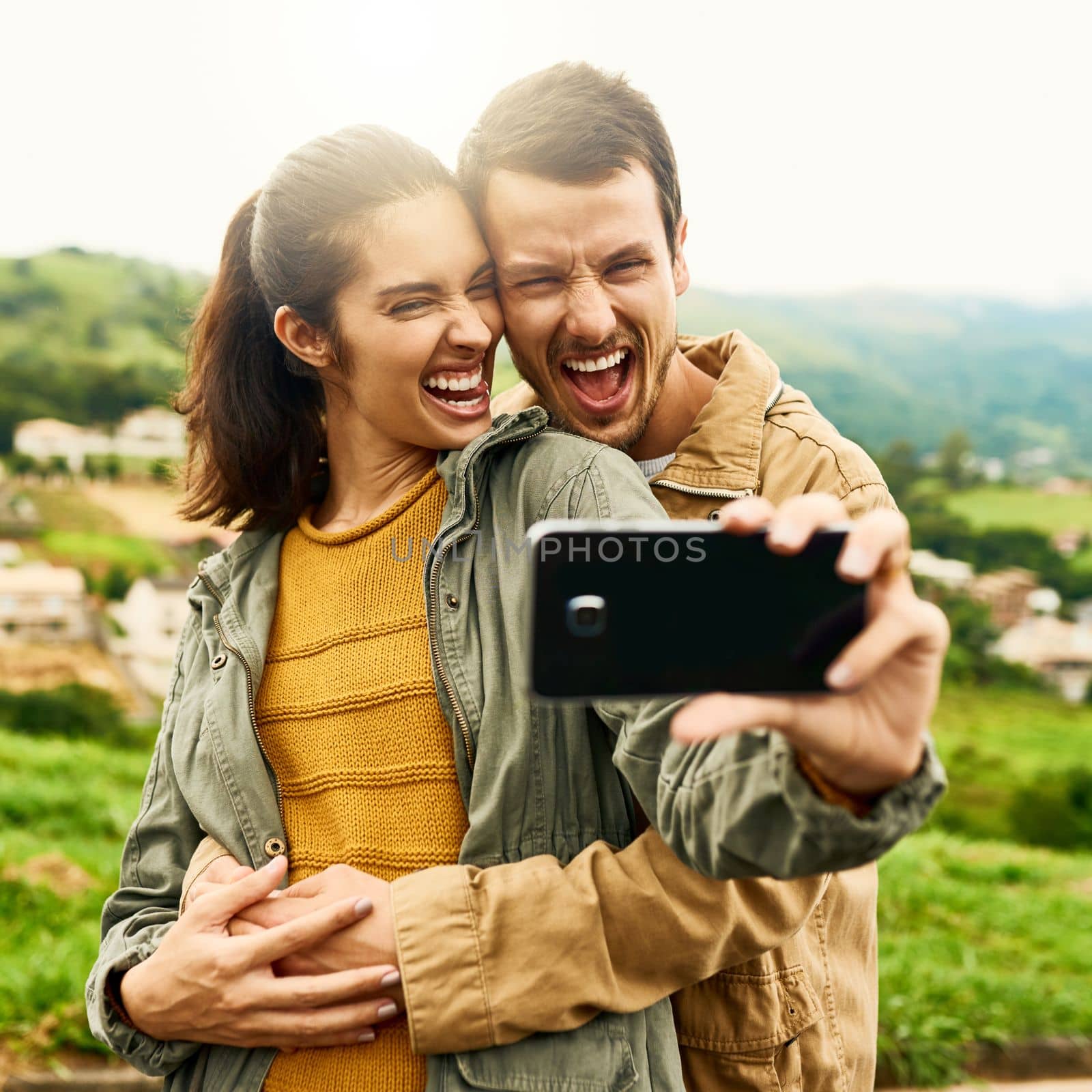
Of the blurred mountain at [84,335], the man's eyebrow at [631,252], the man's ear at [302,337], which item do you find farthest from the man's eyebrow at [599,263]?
the blurred mountain at [84,335]

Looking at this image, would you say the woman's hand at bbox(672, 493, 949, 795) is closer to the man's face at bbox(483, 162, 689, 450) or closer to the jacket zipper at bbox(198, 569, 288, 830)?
the jacket zipper at bbox(198, 569, 288, 830)

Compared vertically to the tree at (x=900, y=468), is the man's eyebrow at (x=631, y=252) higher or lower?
higher

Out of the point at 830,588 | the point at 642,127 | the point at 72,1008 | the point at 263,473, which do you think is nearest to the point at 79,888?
the point at 72,1008

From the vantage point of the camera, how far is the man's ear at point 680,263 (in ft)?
7.32

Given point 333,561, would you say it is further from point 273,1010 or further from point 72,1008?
point 72,1008

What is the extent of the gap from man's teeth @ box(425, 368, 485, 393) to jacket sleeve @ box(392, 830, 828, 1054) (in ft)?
2.45

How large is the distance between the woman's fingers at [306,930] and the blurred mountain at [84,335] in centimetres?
424

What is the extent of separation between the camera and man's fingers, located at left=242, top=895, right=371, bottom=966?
1501mm

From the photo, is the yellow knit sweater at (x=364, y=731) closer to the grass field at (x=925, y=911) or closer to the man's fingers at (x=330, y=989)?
the man's fingers at (x=330, y=989)

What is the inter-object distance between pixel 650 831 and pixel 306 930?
0.47 m

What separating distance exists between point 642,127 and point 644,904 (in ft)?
4.44

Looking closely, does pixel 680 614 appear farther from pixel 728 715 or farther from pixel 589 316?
pixel 589 316


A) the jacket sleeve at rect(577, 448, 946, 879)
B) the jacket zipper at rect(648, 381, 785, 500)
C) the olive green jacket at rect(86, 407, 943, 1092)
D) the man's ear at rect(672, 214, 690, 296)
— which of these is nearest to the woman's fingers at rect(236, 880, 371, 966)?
the olive green jacket at rect(86, 407, 943, 1092)

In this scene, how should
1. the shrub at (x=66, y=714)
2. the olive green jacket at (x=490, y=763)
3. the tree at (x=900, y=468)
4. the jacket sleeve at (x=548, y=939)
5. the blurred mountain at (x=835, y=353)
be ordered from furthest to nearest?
1. the tree at (x=900, y=468)
2. the blurred mountain at (x=835, y=353)
3. the shrub at (x=66, y=714)
4. the jacket sleeve at (x=548, y=939)
5. the olive green jacket at (x=490, y=763)
